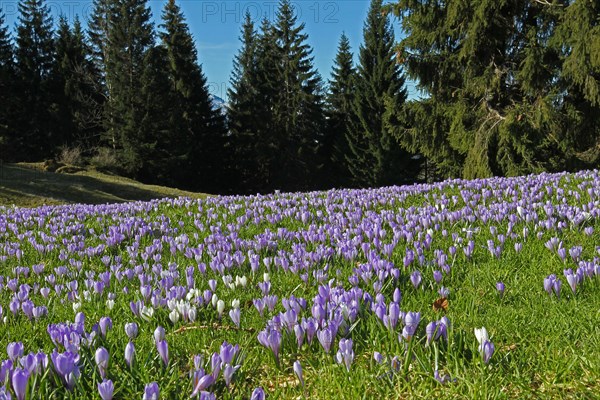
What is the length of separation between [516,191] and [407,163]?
4286 cm

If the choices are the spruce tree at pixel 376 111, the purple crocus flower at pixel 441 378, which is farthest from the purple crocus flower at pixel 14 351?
the spruce tree at pixel 376 111

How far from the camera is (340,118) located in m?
54.9

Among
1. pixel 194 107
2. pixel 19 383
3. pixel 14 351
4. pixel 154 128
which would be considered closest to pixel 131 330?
pixel 14 351

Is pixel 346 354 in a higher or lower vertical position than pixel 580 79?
lower

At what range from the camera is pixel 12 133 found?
1919 inches

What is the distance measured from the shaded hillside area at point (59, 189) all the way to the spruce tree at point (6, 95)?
59.4ft

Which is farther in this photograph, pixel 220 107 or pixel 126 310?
pixel 220 107

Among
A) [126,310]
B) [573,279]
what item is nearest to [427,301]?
[573,279]

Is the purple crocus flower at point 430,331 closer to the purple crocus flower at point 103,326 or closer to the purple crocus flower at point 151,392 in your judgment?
the purple crocus flower at point 151,392

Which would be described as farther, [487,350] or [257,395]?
[487,350]

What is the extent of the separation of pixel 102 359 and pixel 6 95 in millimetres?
55248

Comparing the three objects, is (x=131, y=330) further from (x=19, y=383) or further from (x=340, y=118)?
(x=340, y=118)

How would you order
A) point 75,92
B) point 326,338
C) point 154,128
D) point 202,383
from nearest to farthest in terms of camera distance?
point 202,383, point 326,338, point 154,128, point 75,92

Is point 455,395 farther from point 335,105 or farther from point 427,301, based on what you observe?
A: point 335,105
